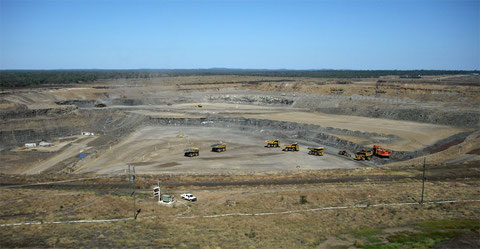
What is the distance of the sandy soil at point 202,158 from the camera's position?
157 feet

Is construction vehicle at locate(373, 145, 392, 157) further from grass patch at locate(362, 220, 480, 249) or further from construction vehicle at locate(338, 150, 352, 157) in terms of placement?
grass patch at locate(362, 220, 480, 249)

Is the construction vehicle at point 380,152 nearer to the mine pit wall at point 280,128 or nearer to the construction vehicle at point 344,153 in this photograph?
the mine pit wall at point 280,128

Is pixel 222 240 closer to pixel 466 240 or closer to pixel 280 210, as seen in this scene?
pixel 280 210

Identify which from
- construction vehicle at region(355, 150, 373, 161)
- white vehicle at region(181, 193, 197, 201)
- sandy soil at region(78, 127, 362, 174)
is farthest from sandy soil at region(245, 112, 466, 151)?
white vehicle at region(181, 193, 197, 201)

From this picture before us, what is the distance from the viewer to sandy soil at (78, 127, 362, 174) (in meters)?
48.0

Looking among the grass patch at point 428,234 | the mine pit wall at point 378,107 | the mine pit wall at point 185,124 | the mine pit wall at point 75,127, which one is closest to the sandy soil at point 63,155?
the mine pit wall at point 185,124

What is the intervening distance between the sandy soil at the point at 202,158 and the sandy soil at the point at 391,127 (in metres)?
16.1

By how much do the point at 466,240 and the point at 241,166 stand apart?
98.7 feet

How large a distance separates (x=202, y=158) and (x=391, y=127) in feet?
139

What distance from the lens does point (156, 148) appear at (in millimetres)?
60906

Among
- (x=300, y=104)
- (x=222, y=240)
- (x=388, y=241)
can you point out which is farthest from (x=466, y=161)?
(x=300, y=104)

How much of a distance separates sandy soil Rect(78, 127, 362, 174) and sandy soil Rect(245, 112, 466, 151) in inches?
636

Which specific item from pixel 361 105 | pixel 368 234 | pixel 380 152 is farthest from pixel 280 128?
pixel 368 234

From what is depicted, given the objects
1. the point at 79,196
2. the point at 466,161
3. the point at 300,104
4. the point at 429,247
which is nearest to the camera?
the point at 429,247
